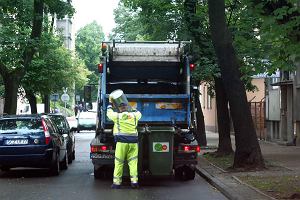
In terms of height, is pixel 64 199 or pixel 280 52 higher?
pixel 280 52

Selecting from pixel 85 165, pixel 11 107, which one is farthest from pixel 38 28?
pixel 85 165

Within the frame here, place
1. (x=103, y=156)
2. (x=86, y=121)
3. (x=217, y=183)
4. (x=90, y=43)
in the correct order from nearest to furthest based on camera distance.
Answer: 1. (x=217, y=183)
2. (x=103, y=156)
3. (x=86, y=121)
4. (x=90, y=43)

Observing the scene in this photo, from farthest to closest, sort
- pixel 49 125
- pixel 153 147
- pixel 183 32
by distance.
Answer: pixel 183 32
pixel 49 125
pixel 153 147

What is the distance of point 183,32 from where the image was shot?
20984 mm

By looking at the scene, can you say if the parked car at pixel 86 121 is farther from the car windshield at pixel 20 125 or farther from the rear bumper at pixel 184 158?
the rear bumper at pixel 184 158

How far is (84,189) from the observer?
1229 centimetres

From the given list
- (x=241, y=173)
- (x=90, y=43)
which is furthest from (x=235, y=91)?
(x=90, y=43)

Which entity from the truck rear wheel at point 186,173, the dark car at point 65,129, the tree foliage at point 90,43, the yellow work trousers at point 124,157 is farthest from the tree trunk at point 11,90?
the tree foliage at point 90,43

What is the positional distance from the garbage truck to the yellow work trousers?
1.67ft

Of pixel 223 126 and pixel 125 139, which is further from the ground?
pixel 223 126

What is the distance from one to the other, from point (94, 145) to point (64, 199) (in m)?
2.45

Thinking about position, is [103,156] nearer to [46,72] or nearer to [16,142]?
[16,142]

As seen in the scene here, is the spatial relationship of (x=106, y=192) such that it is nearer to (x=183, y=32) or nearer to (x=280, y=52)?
(x=280, y=52)

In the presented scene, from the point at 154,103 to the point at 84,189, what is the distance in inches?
105
